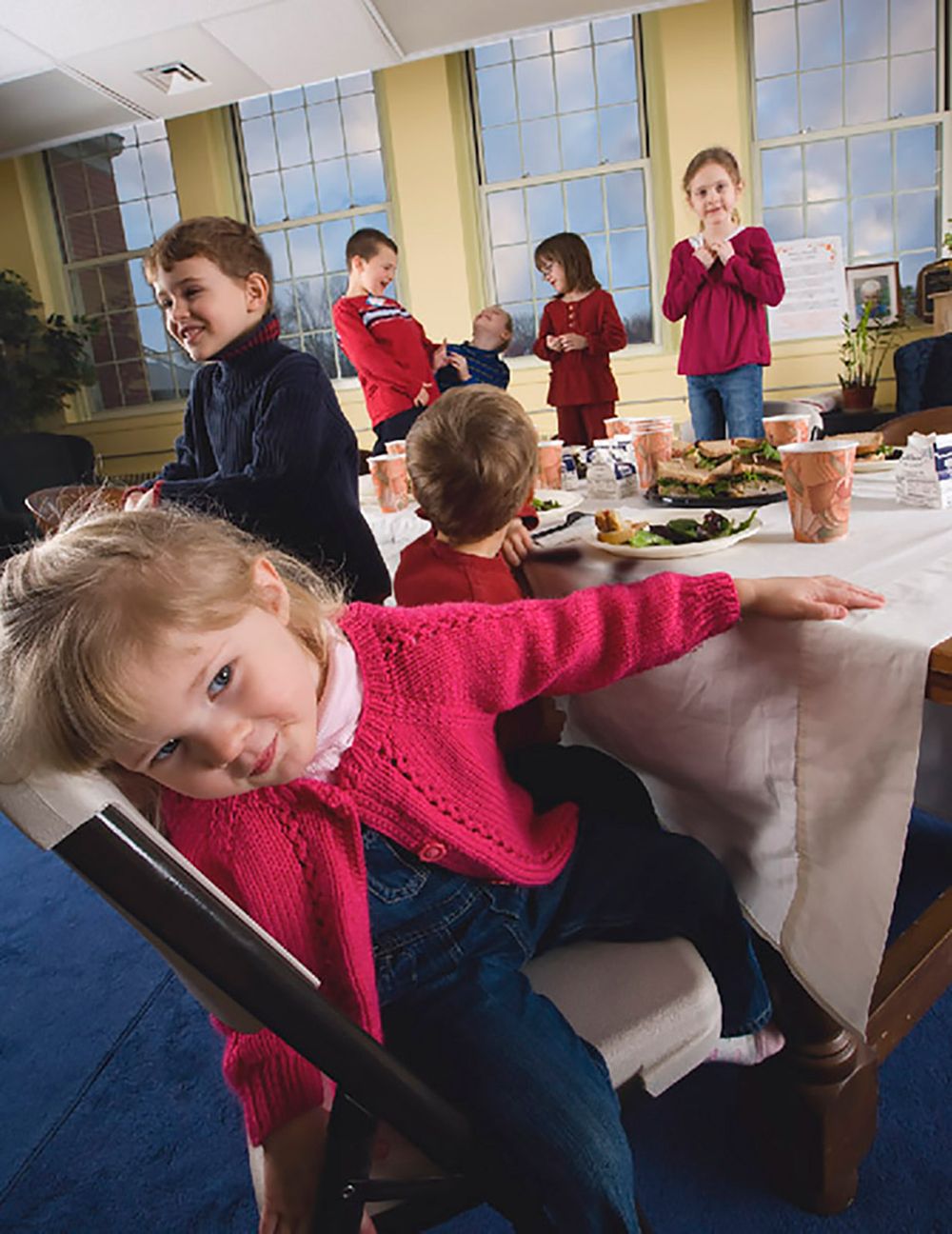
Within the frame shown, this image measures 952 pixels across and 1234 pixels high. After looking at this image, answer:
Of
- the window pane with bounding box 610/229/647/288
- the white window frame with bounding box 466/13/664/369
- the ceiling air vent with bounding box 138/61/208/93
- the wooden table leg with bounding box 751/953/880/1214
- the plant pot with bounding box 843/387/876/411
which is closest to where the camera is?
the wooden table leg with bounding box 751/953/880/1214

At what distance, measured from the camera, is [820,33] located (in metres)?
5.38

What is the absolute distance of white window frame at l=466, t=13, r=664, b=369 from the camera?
225 inches

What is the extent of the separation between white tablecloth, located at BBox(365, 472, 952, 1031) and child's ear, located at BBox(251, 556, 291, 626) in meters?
0.51

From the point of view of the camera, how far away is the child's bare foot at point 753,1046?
1.09 meters

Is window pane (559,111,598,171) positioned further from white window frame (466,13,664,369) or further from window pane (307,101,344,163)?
window pane (307,101,344,163)

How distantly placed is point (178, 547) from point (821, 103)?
6.22 metres

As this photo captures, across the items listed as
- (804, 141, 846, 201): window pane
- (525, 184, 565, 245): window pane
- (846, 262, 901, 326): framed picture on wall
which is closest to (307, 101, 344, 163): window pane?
(525, 184, 565, 245): window pane

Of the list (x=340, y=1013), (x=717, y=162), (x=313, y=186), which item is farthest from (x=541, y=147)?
(x=340, y=1013)

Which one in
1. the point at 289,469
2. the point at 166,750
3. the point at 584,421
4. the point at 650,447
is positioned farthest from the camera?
the point at 584,421

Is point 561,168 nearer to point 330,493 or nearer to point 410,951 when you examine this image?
point 330,493

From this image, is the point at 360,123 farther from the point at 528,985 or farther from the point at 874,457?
the point at 528,985

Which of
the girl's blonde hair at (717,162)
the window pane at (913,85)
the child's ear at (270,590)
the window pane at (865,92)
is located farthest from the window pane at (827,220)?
the child's ear at (270,590)

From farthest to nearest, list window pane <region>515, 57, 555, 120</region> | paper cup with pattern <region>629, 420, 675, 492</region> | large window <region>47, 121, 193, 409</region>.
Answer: large window <region>47, 121, 193, 409</region>
window pane <region>515, 57, 555, 120</region>
paper cup with pattern <region>629, 420, 675, 492</region>

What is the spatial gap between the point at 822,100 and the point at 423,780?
619 cm
